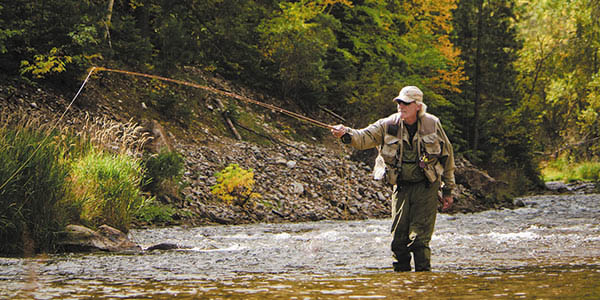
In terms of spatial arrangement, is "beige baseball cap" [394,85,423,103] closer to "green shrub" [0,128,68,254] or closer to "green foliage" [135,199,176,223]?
"green shrub" [0,128,68,254]

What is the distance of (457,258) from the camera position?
6.52m

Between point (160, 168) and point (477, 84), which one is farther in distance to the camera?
point (477, 84)

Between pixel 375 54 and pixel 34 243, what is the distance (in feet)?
55.1

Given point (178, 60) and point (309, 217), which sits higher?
point (178, 60)

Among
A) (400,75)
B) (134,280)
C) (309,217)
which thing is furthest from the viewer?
(400,75)

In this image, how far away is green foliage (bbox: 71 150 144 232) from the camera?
742cm

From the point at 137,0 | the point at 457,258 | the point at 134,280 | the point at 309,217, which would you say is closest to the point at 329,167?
the point at 309,217

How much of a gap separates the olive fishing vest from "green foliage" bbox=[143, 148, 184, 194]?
615 centimetres

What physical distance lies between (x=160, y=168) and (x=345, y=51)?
A: 37.5 feet

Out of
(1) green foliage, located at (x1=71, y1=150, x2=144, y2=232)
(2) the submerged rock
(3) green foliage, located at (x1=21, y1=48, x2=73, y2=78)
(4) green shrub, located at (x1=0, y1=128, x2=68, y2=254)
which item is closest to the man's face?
(2) the submerged rock

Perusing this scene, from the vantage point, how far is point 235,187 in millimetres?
12445

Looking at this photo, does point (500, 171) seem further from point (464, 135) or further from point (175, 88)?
point (175, 88)

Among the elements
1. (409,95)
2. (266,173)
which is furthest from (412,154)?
(266,173)

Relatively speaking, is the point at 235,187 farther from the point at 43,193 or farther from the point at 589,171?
A: the point at 589,171
